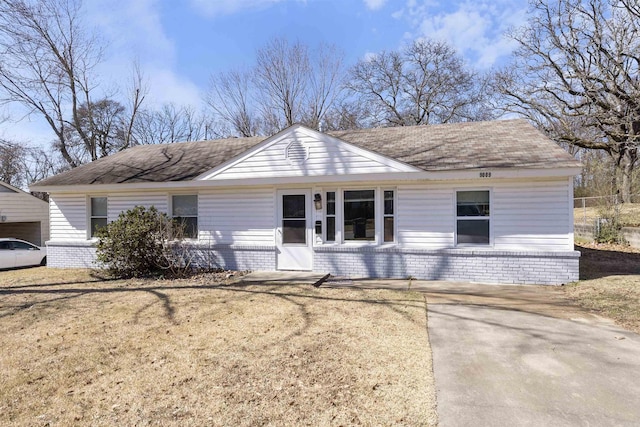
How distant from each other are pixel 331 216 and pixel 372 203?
1101 mm

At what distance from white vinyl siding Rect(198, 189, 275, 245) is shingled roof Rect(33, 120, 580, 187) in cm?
100

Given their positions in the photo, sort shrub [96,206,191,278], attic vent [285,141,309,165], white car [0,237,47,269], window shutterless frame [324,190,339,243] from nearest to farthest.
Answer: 1. shrub [96,206,191,278]
2. attic vent [285,141,309,165]
3. window shutterless frame [324,190,339,243]
4. white car [0,237,47,269]

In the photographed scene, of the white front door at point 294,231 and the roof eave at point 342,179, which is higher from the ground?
the roof eave at point 342,179

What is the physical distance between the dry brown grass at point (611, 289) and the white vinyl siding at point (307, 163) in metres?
4.48

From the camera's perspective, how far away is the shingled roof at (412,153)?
27.8ft

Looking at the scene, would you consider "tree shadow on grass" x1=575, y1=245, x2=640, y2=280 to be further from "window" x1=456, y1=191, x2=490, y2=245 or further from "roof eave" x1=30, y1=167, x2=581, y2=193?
"roof eave" x1=30, y1=167, x2=581, y2=193

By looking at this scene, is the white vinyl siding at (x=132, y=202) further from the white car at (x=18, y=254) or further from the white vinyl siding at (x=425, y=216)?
the white vinyl siding at (x=425, y=216)

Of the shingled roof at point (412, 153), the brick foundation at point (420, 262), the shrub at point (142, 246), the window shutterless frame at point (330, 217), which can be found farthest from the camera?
the window shutterless frame at point (330, 217)

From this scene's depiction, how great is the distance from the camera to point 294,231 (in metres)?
9.88

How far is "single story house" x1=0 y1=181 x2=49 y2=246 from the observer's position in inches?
736

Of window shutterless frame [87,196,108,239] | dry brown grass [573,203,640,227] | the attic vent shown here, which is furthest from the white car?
dry brown grass [573,203,640,227]

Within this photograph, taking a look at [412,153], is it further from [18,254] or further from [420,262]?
[18,254]

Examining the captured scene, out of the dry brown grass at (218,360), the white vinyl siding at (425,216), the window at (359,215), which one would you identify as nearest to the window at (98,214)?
the dry brown grass at (218,360)

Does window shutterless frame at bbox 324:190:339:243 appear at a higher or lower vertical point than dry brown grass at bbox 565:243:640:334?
higher
